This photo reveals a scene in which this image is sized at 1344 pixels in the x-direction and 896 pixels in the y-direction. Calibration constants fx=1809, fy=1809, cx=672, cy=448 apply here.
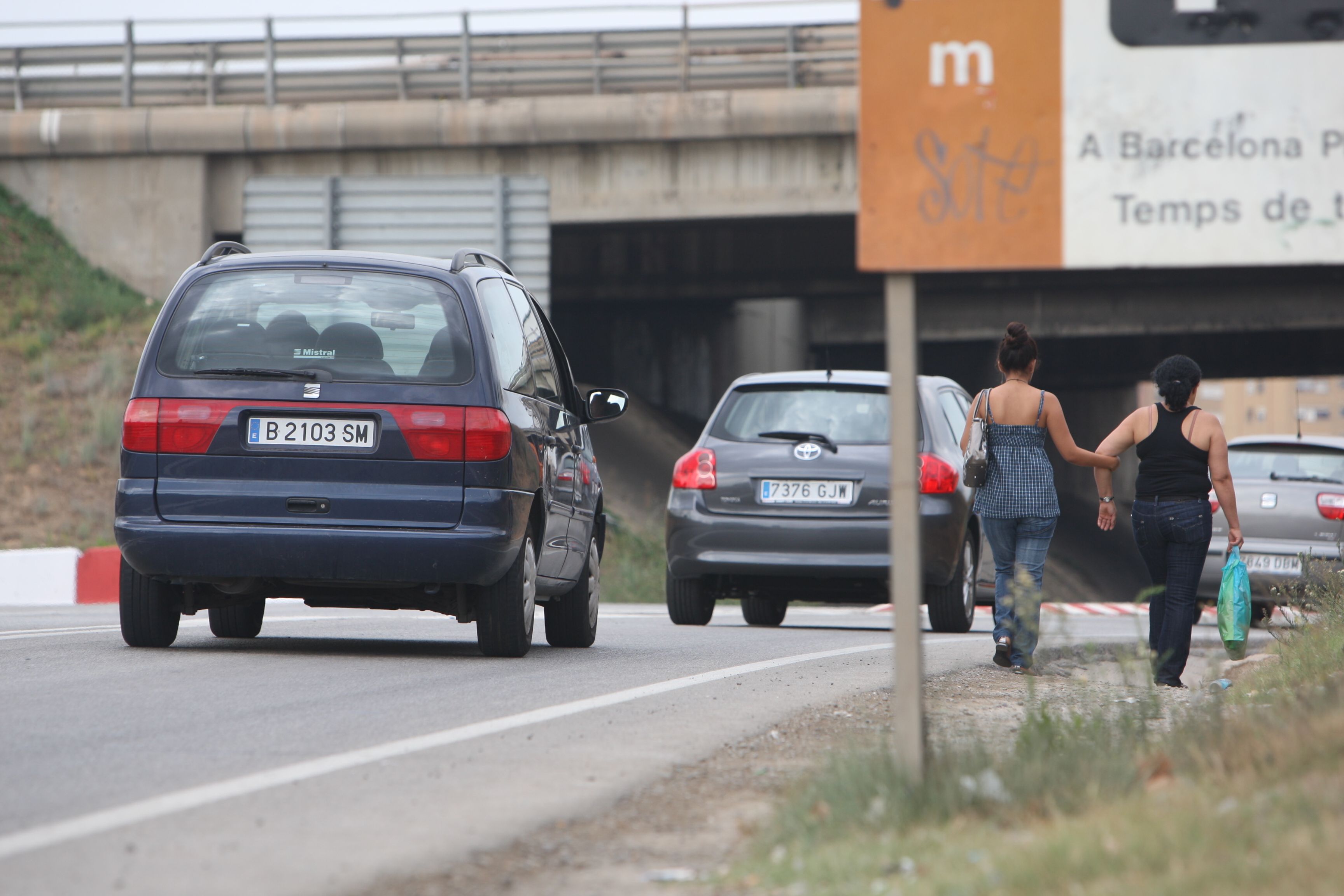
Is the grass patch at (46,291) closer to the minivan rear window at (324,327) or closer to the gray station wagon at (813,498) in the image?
the gray station wagon at (813,498)

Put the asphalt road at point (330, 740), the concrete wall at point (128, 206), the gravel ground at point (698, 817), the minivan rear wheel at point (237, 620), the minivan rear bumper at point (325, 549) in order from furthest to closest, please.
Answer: the concrete wall at point (128, 206), the minivan rear wheel at point (237, 620), the minivan rear bumper at point (325, 549), the asphalt road at point (330, 740), the gravel ground at point (698, 817)

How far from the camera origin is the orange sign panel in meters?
4.78

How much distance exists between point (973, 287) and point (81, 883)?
104ft

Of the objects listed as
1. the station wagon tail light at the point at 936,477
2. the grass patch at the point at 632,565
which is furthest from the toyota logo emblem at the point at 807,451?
the grass patch at the point at 632,565

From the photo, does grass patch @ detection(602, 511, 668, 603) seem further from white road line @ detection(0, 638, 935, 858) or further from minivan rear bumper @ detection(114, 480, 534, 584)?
white road line @ detection(0, 638, 935, 858)

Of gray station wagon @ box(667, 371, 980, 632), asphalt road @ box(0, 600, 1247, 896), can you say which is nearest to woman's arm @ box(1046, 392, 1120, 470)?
asphalt road @ box(0, 600, 1247, 896)

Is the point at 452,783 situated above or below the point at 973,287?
below

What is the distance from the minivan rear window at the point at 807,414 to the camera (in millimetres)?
12102

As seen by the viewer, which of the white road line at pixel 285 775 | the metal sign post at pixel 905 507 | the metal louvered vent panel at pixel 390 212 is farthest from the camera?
the metal louvered vent panel at pixel 390 212

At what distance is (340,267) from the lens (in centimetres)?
862

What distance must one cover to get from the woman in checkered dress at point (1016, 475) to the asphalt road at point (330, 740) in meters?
0.61

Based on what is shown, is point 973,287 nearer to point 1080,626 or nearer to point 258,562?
point 1080,626

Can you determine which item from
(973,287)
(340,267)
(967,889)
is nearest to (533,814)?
(967,889)

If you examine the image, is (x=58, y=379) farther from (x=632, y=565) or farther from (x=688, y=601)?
(x=688, y=601)
